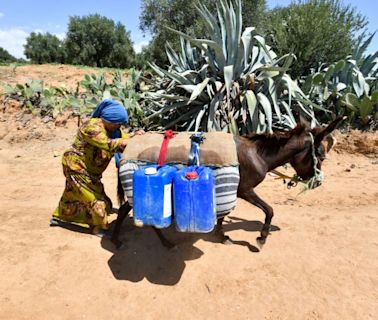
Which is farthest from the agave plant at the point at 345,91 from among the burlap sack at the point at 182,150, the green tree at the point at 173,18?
the green tree at the point at 173,18

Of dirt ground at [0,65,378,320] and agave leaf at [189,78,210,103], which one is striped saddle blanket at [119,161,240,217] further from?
agave leaf at [189,78,210,103]

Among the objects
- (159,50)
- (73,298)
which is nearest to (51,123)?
(73,298)

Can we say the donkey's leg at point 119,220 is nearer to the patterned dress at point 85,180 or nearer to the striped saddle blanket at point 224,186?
the patterned dress at point 85,180

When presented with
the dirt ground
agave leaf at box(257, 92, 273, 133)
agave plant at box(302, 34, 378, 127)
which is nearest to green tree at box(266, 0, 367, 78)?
agave plant at box(302, 34, 378, 127)

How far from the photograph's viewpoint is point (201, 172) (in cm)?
299

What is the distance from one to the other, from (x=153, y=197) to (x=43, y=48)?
36.3m

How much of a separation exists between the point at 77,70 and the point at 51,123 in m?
6.71

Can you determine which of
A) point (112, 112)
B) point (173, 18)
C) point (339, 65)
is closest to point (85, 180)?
point (112, 112)

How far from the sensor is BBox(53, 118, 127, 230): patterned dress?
3.82 m

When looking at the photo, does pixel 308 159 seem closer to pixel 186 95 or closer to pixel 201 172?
pixel 201 172

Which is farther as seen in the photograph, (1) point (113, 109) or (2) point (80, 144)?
(2) point (80, 144)

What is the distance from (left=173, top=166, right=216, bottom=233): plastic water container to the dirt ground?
0.69 meters

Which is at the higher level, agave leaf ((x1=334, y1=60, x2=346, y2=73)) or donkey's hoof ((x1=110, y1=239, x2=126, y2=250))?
agave leaf ((x1=334, y1=60, x2=346, y2=73))

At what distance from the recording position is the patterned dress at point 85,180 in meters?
3.82
